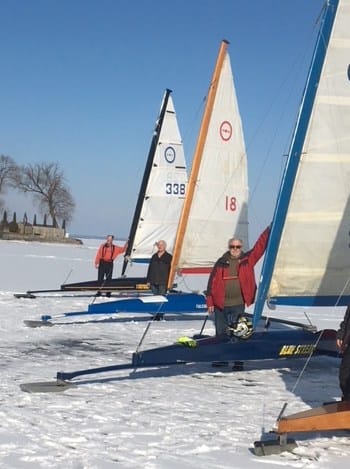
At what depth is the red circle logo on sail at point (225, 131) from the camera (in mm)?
11203

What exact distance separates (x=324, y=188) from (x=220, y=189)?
4.64 meters

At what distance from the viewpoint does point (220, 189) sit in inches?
439

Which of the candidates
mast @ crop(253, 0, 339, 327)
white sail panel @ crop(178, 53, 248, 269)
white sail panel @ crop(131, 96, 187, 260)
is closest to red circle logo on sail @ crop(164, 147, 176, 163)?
white sail panel @ crop(131, 96, 187, 260)

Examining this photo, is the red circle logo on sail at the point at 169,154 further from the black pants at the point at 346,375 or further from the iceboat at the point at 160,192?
the black pants at the point at 346,375

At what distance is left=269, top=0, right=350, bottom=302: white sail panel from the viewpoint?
6480mm

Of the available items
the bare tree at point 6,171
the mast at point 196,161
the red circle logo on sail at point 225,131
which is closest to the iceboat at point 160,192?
the red circle logo on sail at point 225,131

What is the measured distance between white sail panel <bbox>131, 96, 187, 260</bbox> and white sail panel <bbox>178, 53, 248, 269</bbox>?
3386 mm

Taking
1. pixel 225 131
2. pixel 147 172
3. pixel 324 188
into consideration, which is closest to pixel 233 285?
pixel 324 188

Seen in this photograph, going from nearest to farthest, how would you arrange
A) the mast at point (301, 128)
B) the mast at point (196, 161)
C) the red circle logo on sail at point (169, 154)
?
the mast at point (301, 128) < the mast at point (196, 161) < the red circle logo on sail at point (169, 154)

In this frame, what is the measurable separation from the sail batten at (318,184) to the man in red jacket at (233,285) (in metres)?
0.84

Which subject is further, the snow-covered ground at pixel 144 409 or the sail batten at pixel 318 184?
the sail batten at pixel 318 184

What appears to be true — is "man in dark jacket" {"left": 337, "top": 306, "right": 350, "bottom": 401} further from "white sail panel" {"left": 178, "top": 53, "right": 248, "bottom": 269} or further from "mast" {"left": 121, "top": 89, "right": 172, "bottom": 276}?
"mast" {"left": 121, "top": 89, "right": 172, "bottom": 276}

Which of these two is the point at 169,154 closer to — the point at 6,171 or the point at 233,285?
the point at 233,285

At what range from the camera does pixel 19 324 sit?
10180mm
